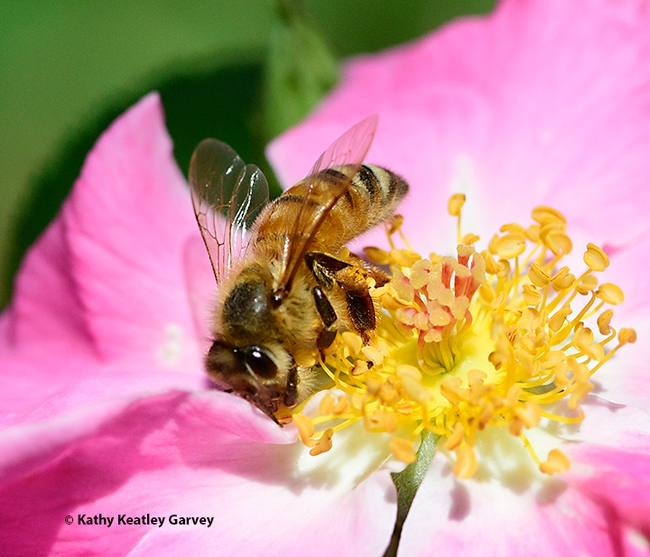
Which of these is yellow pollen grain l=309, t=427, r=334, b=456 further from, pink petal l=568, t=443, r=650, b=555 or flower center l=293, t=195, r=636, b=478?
pink petal l=568, t=443, r=650, b=555

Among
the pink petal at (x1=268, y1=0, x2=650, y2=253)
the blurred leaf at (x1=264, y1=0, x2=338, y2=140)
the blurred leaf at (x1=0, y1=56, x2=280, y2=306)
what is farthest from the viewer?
the blurred leaf at (x1=0, y1=56, x2=280, y2=306)

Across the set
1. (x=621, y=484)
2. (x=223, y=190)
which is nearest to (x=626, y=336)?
(x=621, y=484)

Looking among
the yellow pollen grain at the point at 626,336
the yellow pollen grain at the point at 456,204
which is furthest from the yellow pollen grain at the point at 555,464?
the yellow pollen grain at the point at 456,204

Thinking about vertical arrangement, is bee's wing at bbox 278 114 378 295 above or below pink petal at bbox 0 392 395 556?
above

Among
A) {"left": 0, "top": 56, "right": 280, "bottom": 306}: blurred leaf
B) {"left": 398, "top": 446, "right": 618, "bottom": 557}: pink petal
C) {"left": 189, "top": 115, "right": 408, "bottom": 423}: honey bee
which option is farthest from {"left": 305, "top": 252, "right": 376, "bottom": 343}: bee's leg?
{"left": 0, "top": 56, "right": 280, "bottom": 306}: blurred leaf

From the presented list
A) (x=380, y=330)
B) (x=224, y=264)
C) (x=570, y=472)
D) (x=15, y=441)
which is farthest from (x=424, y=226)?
(x=15, y=441)

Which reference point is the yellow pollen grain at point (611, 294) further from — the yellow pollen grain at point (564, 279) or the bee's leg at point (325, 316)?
the bee's leg at point (325, 316)

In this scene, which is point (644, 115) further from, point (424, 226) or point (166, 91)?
point (166, 91)
